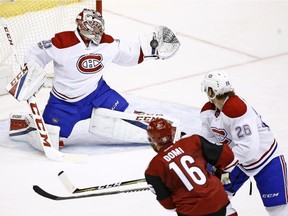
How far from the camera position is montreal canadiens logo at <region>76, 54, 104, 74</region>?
5664mm

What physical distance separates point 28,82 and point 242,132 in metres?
1.76

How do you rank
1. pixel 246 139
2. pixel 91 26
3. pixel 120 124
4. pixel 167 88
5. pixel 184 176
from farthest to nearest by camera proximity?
pixel 167 88, pixel 120 124, pixel 91 26, pixel 246 139, pixel 184 176

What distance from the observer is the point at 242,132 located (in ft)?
14.0

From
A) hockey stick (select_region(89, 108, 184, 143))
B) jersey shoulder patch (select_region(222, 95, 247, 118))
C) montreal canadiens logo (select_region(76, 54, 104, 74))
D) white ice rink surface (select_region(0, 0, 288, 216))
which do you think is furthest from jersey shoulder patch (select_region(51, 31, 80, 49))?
jersey shoulder patch (select_region(222, 95, 247, 118))

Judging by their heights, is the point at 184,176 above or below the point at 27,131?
above

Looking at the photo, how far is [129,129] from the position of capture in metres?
5.85

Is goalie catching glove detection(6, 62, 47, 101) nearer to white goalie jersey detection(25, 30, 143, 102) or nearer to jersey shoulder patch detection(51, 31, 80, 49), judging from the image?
white goalie jersey detection(25, 30, 143, 102)

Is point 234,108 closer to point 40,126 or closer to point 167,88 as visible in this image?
point 40,126

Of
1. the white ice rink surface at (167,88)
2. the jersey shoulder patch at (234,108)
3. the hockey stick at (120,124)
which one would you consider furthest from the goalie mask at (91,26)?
the jersey shoulder patch at (234,108)

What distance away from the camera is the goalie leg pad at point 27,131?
5.71 m

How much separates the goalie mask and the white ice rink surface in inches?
27.0

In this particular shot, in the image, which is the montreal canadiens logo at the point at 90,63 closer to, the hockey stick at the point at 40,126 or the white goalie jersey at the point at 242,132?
the hockey stick at the point at 40,126

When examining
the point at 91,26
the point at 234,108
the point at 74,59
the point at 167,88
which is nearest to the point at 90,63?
the point at 74,59

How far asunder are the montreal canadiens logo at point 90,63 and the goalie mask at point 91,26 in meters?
0.09
